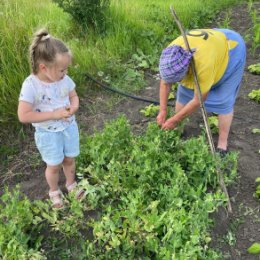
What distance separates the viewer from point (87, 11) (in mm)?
5164

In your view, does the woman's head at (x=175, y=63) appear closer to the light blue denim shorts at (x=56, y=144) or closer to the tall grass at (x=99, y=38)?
the light blue denim shorts at (x=56, y=144)

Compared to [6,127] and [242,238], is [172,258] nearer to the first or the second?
[242,238]

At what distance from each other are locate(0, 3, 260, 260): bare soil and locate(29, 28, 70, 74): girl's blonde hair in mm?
1168

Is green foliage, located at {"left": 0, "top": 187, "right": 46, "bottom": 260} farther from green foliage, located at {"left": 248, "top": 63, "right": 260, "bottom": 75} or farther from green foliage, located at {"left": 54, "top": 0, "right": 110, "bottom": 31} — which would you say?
green foliage, located at {"left": 248, "top": 63, "right": 260, "bottom": 75}


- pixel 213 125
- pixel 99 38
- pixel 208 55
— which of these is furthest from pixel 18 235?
pixel 99 38

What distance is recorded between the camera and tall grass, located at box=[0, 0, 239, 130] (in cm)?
396

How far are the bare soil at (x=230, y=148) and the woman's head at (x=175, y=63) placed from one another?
104cm

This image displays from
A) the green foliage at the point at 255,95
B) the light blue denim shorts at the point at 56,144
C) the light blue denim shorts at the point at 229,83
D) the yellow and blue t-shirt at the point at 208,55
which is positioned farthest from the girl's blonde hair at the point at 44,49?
the green foliage at the point at 255,95

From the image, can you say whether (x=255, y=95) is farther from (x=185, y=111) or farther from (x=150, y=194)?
(x=150, y=194)

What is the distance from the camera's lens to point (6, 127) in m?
3.79

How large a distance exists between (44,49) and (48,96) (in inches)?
12.5

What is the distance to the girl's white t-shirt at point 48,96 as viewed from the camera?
7.90ft

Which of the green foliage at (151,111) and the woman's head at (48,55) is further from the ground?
the woman's head at (48,55)

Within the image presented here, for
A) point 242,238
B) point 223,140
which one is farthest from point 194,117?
point 242,238
